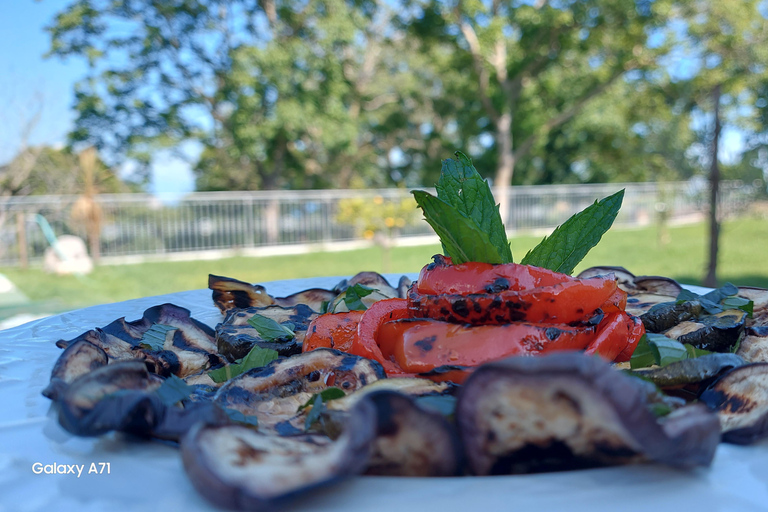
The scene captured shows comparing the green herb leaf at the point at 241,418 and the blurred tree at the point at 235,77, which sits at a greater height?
the blurred tree at the point at 235,77

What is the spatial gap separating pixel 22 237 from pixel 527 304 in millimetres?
14966

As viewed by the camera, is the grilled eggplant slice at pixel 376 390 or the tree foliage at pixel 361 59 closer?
the grilled eggplant slice at pixel 376 390

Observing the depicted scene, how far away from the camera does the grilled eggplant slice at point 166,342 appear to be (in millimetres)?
1373

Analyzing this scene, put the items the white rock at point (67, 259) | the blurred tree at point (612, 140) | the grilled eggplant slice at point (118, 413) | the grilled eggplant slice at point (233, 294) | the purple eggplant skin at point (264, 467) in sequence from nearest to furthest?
the purple eggplant skin at point (264, 467), the grilled eggplant slice at point (118, 413), the grilled eggplant slice at point (233, 294), the white rock at point (67, 259), the blurred tree at point (612, 140)

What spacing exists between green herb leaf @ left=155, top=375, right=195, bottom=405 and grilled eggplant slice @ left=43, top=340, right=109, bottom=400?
0.18 m

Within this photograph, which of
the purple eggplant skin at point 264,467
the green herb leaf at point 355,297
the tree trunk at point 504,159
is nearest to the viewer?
the purple eggplant skin at point 264,467

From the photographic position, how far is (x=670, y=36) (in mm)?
17484

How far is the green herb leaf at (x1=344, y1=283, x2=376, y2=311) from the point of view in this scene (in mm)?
1771

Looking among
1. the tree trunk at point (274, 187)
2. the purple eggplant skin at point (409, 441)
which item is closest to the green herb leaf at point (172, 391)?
the purple eggplant skin at point (409, 441)

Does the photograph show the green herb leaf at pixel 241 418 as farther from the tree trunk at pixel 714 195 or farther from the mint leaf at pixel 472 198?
the tree trunk at pixel 714 195

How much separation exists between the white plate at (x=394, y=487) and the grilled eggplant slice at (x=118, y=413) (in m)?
0.04

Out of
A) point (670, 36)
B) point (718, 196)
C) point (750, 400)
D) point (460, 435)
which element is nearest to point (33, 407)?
point (460, 435)

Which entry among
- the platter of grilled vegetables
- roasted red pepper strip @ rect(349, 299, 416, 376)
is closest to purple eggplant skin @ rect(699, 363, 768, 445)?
the platter of grilled vegetables

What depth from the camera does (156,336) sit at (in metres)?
1.56
